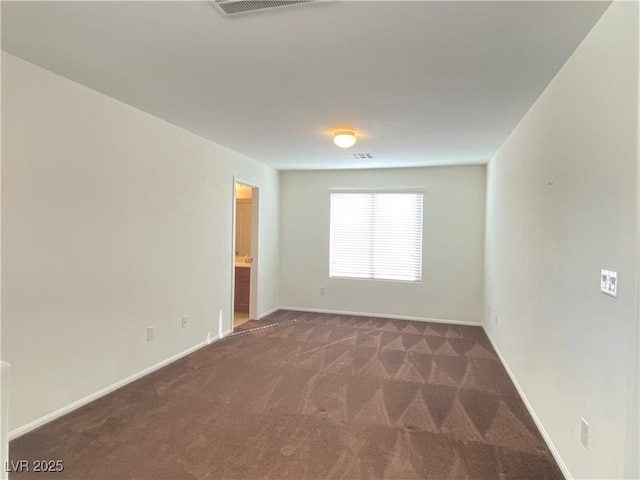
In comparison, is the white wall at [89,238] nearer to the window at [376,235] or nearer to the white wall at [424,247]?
the white wall at [424,247]

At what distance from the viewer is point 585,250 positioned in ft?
6.01

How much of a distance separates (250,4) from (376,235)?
15.4 feet

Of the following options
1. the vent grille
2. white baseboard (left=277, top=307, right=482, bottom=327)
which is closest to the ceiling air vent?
the vent grille

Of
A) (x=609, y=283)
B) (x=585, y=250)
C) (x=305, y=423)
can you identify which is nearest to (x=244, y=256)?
(x=305, y=423)

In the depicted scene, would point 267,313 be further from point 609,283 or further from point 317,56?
point 609,283

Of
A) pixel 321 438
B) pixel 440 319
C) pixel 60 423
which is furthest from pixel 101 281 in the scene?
pixel 440 319

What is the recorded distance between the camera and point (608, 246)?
1.61 metres

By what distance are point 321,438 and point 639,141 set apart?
2.36 metres

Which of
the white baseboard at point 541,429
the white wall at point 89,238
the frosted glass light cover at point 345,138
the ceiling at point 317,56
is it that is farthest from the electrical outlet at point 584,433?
the white wall at point 89,238

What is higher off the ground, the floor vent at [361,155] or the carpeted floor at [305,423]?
the floor vent at [361,155]

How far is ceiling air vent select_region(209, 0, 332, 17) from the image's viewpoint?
63.8 inches

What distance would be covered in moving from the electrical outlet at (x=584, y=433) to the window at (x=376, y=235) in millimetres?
3969

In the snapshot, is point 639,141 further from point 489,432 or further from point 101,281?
point 101,281

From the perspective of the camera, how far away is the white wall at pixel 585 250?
1.46m
